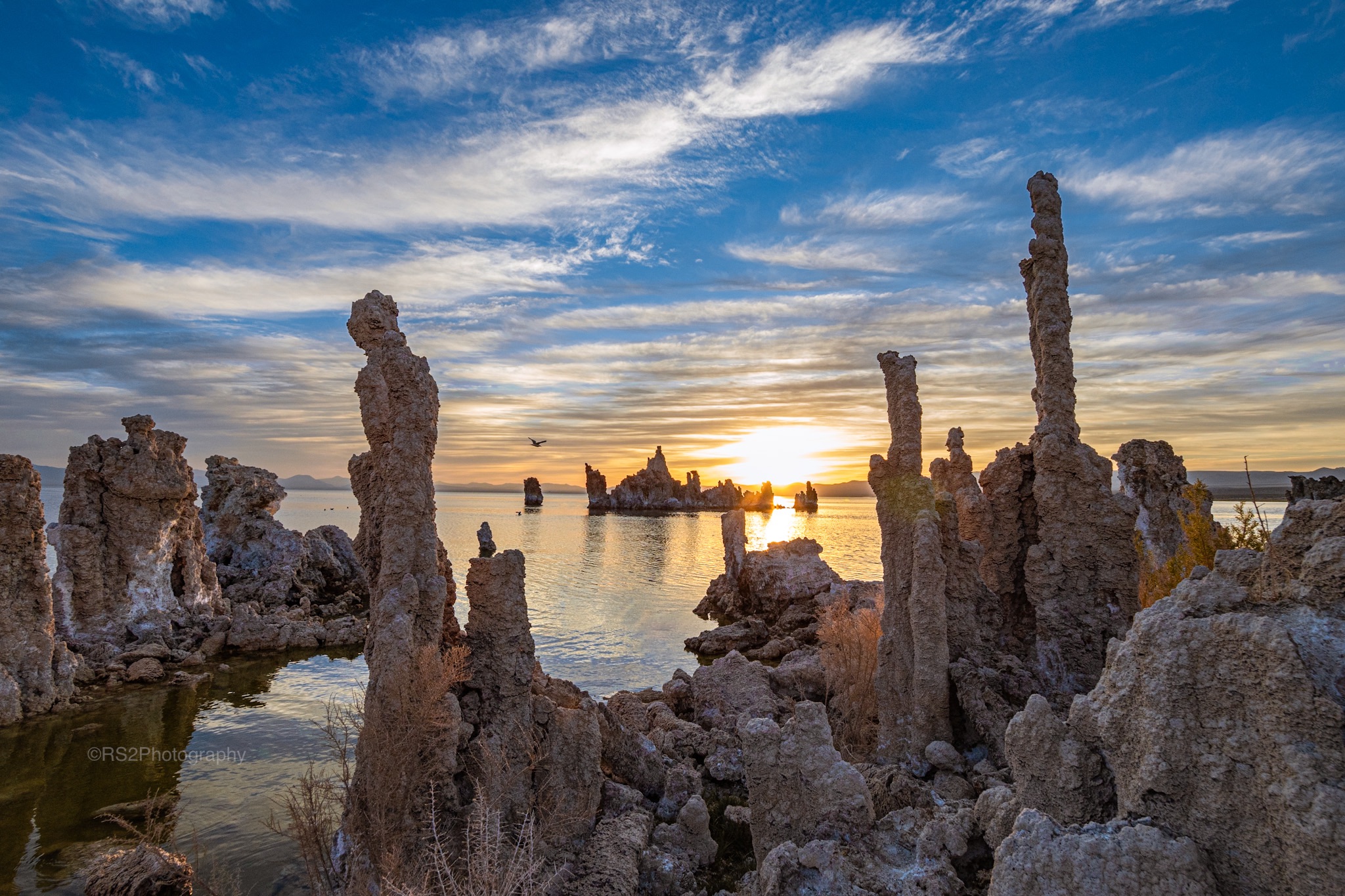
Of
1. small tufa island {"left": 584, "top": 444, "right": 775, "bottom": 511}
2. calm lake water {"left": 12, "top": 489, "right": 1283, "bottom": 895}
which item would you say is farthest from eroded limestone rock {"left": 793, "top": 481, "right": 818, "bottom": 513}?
calm lake water {"left": 12, "top": 489, "right": 1283, "bottom": 895}

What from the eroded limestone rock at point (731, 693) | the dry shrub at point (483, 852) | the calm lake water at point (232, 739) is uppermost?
the dry shrub at point (483, 852)

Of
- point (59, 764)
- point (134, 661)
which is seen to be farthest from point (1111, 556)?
point (134, 661)

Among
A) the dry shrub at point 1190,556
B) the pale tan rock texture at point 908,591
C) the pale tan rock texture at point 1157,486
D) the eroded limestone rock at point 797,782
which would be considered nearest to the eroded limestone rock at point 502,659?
Result: the eroded limestone rock at point 797,782

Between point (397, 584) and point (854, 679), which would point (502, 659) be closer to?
point (397, 584)

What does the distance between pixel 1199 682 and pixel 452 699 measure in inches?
320

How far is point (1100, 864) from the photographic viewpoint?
4.32m

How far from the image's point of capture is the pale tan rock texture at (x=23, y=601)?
715 inches

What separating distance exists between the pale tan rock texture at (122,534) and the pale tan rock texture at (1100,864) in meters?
28.3

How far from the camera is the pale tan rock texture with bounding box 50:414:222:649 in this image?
23.8 metres

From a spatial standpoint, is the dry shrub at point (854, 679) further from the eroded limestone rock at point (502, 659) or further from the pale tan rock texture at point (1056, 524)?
the eroded limestone rock at point (502, 659)

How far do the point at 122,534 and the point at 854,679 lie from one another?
24.4 m

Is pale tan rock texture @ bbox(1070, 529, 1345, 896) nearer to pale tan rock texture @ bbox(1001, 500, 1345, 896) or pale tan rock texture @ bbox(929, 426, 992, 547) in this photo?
pale tan rock texture @ bbox(1001, 500, 1345, 896)

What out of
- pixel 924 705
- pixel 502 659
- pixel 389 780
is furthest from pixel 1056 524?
pixel 389 780

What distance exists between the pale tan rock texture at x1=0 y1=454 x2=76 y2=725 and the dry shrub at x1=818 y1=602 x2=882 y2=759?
19.9 meters
